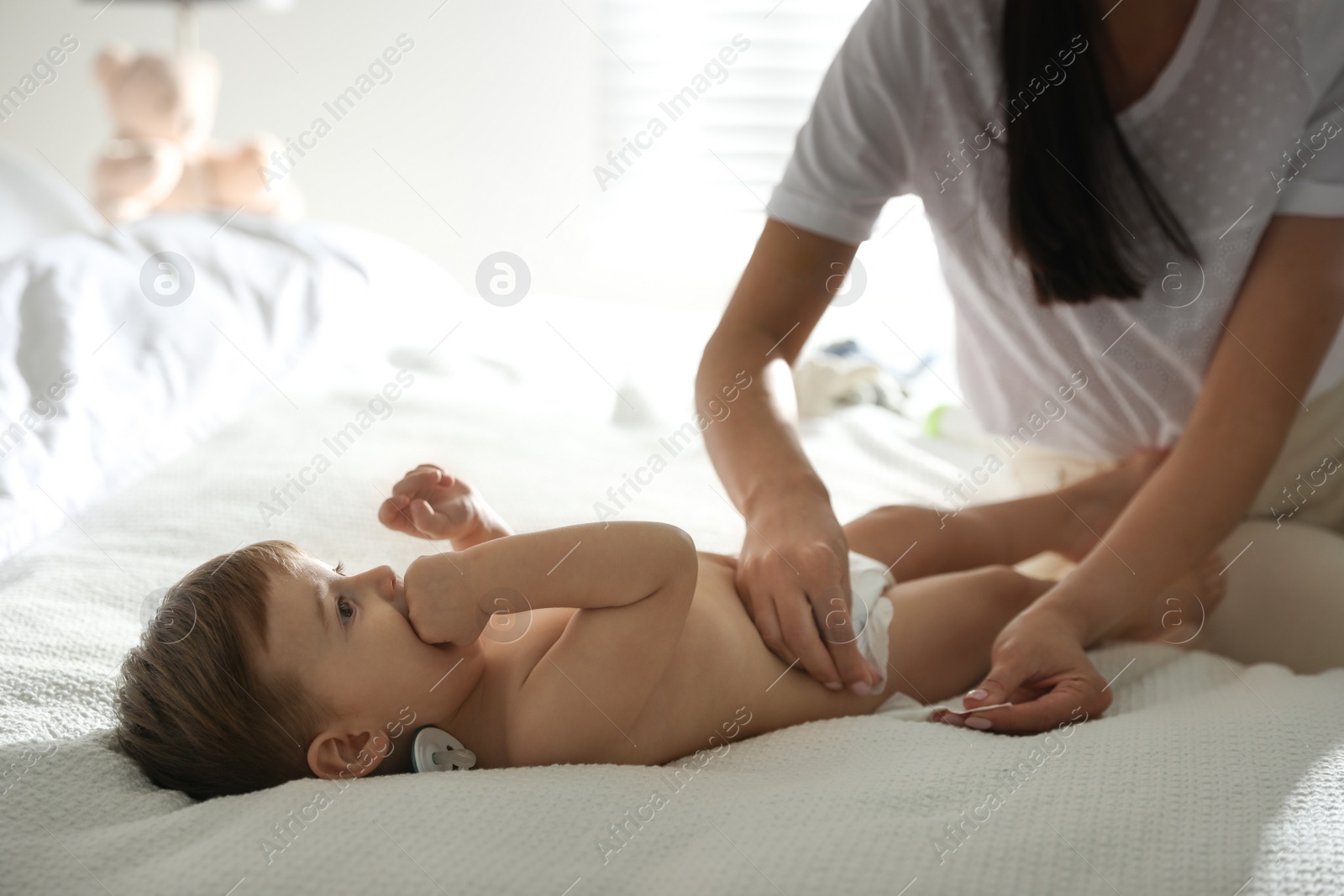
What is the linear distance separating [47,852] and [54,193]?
1891 mm

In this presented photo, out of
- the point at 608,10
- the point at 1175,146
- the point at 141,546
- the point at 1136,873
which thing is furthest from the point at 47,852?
the point at 608,10

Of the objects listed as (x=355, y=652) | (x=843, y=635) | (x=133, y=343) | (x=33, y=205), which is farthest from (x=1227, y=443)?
(x=33, y=205)

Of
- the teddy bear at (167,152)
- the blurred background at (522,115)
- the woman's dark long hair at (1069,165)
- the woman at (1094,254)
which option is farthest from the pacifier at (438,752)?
the blurred background at (522,115)

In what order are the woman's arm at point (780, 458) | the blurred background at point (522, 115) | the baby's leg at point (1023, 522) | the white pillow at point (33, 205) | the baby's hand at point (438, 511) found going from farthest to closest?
the blurred background at point (522, 115) → the white pillow at point (33, 205) → the baby's leg at point (1023, 522) → the baby's hand at point (438, 511) → the woman's arm at point (780, 458)

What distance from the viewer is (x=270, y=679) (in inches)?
27.9

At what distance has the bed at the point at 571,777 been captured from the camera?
0.56 metres

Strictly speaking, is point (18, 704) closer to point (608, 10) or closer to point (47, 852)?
point (47, 852)

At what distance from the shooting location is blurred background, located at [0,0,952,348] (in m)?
2.80

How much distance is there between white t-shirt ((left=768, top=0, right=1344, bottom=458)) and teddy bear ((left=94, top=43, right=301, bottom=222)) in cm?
179

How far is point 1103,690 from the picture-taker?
785 mm

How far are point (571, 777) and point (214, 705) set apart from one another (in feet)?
0.84

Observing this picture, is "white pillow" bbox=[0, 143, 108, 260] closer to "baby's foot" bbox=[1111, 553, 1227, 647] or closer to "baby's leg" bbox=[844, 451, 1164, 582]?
"baby's leg" bbox=[844, 451, 1164, 582]

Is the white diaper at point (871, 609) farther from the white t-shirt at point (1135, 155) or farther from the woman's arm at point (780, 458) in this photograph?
the white t-shirt at point (1135, 155)

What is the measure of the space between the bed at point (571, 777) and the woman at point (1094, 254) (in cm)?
10
